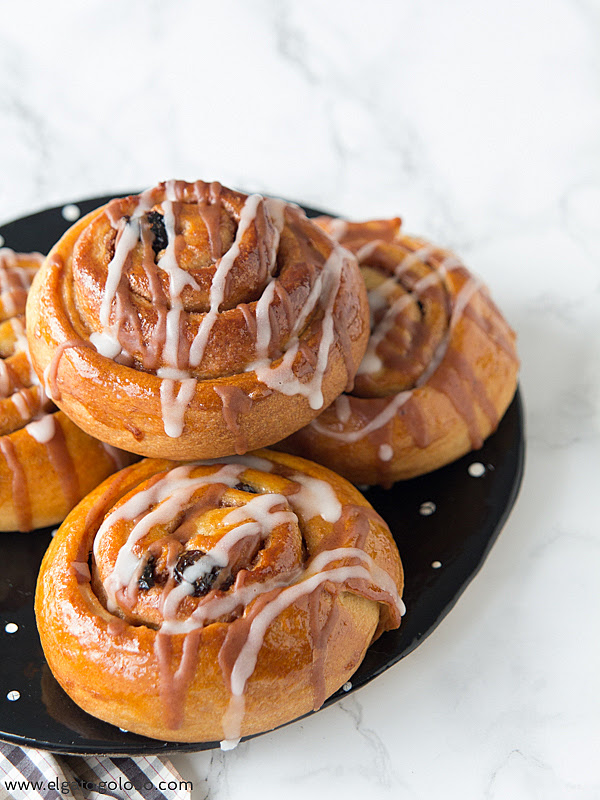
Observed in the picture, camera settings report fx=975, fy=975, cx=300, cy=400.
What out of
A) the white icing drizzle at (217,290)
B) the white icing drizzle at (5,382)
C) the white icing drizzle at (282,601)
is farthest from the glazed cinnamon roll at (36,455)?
the white icing drizzle at (282,601)

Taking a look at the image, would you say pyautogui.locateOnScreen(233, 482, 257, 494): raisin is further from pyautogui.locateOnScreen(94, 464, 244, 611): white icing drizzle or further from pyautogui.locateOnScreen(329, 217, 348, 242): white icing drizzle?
pyautogui.locateOnScreen(329, 217, 348, 242): white icing drizzle

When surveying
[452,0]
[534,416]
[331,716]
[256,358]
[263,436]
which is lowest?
[331,716]

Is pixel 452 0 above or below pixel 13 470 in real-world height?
above

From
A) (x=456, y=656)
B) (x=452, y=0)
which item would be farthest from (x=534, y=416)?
(x=452, y=0)

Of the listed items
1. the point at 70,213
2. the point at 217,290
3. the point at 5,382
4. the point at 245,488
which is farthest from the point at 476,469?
the point at 70,213

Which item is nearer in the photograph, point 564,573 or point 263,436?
point 263,436

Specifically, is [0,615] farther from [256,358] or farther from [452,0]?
[452,0]

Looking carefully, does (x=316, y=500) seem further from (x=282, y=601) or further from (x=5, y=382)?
(x=5, y=382)

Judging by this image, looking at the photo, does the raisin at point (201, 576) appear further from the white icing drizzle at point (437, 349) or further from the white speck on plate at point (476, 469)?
the white speck on plate at point (476, 469)
